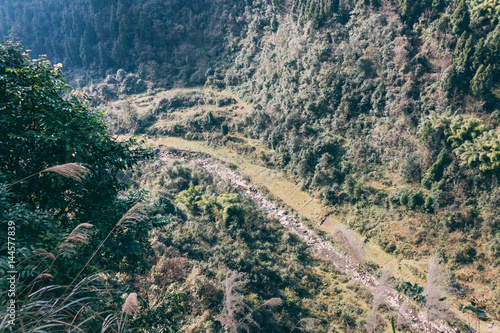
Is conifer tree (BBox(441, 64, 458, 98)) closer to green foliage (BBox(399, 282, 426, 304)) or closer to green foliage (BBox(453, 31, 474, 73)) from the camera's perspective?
green foliage (BBox(453, 31, 474, 73))

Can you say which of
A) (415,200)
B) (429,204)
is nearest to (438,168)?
(429,204)

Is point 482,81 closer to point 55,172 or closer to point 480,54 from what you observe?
point 480,54

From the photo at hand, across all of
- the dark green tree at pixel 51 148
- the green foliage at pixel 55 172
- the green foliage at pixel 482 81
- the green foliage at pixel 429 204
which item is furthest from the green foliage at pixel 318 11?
the dark green tree at pixel 51 148

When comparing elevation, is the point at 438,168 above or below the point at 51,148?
below

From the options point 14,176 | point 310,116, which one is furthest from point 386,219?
point 14,176

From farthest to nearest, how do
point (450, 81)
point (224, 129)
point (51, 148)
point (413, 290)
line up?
point (224, 129)
point (450, 81)
point (413, 290)
point (51, 148)

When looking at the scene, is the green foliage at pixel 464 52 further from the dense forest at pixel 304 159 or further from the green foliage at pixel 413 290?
the green foliage at pixel 413 290
